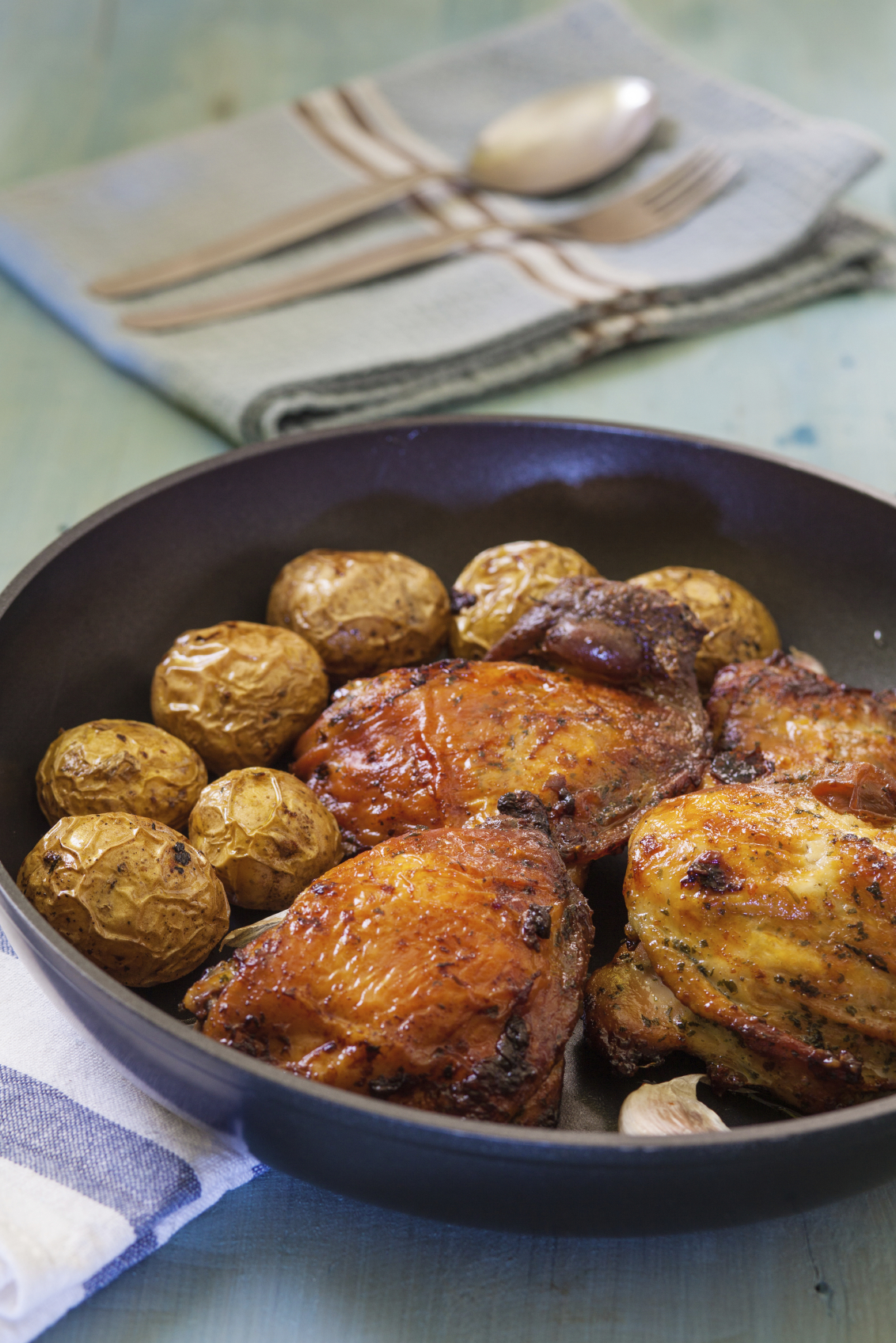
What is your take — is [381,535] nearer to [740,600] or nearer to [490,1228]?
[740,600]

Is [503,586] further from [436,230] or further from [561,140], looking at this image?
[561,140]

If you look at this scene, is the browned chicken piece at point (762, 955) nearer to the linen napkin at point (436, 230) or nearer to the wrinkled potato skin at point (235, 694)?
the wrinkled potato skin at point (235, 694)

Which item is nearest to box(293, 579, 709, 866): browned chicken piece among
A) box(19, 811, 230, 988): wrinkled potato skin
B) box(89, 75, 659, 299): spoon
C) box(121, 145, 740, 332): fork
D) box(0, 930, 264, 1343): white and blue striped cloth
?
box(19, 811, 230, 988): wrinkled potato skin

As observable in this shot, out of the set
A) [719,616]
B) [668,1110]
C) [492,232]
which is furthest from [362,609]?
[492,232]

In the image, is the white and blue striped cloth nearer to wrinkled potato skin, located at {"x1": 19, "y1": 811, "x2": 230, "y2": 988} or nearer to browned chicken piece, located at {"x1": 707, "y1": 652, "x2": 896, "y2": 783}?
wrinkled potato skin, located at {"x1": 19, "y1": 811, "x2": 230, "y2": 988}

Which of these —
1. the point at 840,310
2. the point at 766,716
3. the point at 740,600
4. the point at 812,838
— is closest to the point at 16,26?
the point at 840,310
